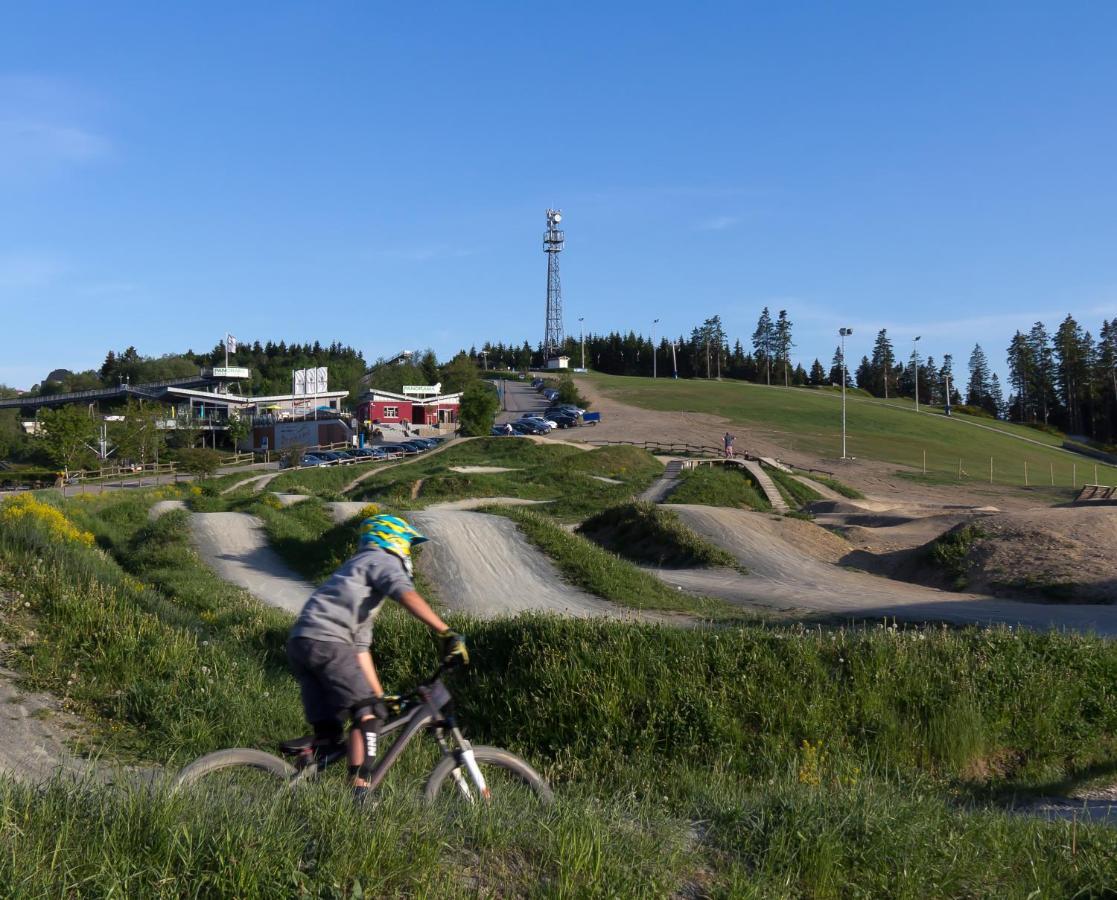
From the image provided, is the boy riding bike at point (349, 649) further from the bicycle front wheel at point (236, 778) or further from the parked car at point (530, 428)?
the parked car at point (530, 428)

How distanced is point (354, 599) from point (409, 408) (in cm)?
10102

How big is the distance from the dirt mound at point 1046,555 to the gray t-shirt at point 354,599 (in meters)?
21.2

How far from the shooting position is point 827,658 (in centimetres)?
989

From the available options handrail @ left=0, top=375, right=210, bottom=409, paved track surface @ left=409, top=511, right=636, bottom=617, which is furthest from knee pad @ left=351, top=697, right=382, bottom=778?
handrail @ left=0, top=375, right=210, bottom=409

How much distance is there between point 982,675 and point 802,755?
2.64m

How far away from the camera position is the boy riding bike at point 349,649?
5.27 metres

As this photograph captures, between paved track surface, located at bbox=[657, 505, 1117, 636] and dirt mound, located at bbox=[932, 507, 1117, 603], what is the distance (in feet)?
3.58

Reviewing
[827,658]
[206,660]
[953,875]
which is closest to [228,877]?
[953,875]

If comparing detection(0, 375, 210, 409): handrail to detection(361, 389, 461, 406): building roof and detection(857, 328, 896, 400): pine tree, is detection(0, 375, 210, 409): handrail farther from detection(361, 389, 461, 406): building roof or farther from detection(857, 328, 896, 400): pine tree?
detection(857, 328, 896, 400): pine tree

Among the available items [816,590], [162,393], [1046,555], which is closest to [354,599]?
[816,590]

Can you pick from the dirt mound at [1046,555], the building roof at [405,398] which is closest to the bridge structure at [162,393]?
the building roof at [405,398]

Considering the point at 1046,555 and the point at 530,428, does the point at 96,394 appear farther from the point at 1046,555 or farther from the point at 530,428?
the point at 1046,555

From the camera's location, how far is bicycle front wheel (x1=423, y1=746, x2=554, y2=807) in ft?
16.5

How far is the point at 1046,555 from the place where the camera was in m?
24.6
